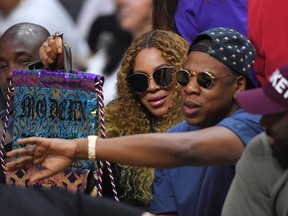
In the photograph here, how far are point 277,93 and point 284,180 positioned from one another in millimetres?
322

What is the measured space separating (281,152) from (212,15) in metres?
1.65

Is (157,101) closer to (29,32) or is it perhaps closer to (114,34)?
(114,34)

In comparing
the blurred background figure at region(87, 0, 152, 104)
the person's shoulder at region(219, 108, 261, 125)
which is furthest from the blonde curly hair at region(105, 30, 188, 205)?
the person's shoulder at region(219, 108, 261, 125)

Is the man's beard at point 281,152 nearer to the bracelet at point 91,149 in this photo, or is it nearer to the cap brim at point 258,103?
the cap brim at point 258,103

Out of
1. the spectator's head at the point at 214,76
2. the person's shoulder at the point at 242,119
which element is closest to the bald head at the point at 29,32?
the spectator's head at the point at 214,76

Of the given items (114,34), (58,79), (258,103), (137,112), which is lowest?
(137,112)

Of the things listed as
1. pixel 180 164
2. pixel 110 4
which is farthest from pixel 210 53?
pixel 110 4

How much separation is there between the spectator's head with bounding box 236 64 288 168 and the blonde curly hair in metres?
1.28

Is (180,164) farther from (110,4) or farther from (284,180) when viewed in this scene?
(110,4)

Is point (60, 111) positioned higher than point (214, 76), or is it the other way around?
point (214, 76)

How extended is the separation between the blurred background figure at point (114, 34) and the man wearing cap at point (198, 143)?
4.31 ft

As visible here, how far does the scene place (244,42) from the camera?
156 inches

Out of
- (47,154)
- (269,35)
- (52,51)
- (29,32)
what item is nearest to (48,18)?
(29,32)

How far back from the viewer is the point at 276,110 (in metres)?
3.31
